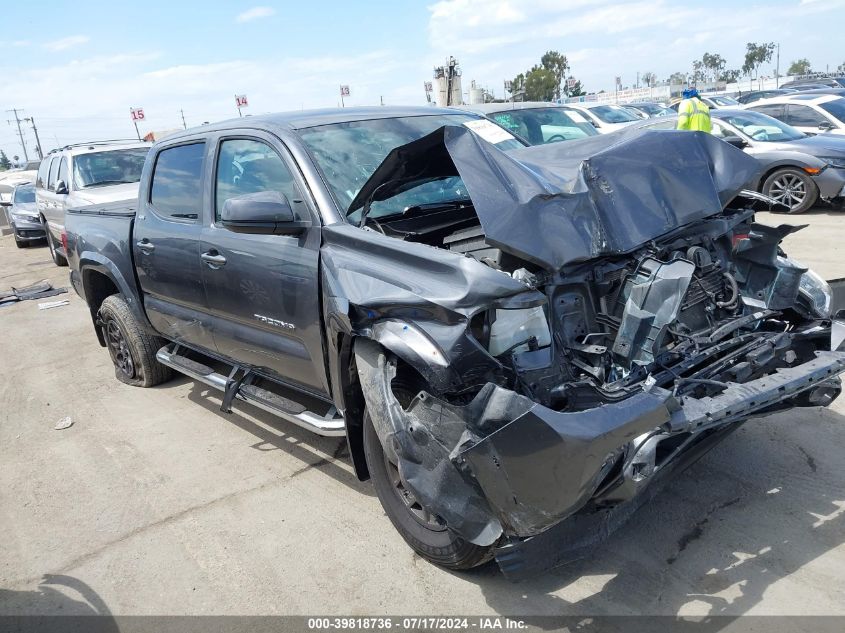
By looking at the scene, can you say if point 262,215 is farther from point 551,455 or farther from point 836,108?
point 836,108

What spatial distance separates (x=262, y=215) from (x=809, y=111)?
1290cm

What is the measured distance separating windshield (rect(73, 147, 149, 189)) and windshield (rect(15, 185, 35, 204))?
6.74 meters

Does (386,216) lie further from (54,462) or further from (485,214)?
(54,462)

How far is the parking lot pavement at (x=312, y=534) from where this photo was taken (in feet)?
9.18

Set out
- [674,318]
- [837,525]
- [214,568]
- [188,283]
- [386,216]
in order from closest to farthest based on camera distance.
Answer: [674,318], [837,525], [214,568], [386,216], [188,283]

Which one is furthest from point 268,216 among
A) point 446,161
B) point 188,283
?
point 188,283

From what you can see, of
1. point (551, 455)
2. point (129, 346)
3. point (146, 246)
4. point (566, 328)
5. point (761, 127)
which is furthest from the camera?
point (761, 127)

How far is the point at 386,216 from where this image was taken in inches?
139

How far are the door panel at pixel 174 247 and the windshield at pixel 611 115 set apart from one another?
12409mm

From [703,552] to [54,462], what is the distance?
13.3ft

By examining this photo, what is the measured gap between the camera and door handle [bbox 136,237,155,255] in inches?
185

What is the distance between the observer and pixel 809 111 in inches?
500

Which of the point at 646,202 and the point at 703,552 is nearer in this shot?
the point at 703,552

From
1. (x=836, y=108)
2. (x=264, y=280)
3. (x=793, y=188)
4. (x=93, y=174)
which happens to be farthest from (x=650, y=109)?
(x=264, y=280)
